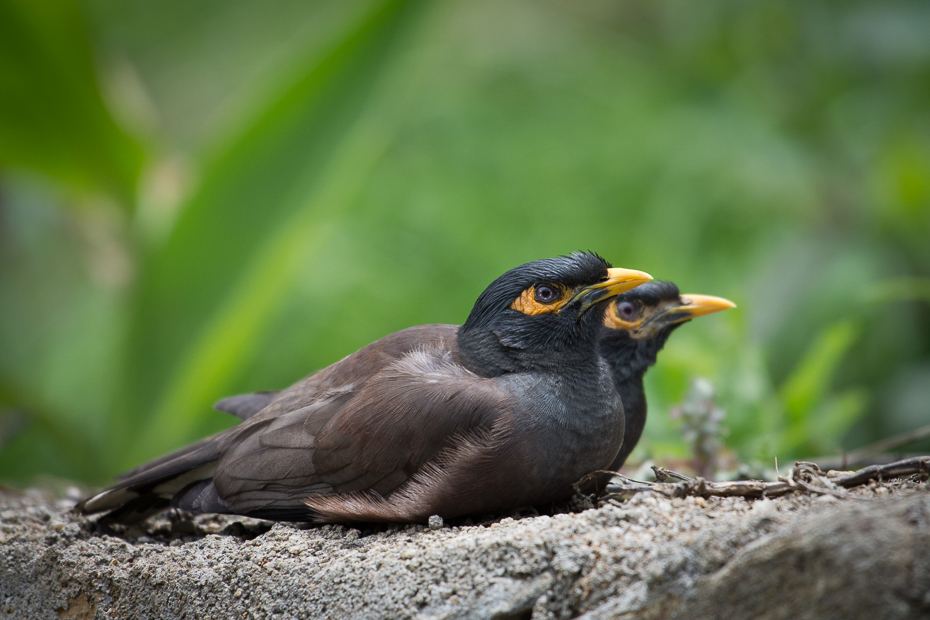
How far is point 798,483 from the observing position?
233 cm

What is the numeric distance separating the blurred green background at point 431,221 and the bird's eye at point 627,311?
0.54 m

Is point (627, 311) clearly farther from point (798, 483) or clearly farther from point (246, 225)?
point (246, 225)

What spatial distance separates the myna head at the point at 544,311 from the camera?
291 centimetres

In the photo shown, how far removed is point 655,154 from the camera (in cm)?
855

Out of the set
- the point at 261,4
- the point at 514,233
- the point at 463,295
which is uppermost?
the point at 261,4

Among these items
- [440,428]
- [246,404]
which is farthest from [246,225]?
[440,428]

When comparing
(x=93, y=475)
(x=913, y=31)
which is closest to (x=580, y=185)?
(x=913, y=31)

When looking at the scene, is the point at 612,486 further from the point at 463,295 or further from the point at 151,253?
the point at 463,295

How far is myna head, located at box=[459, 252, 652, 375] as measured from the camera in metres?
2.91

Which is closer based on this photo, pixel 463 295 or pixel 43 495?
pixel 43 495

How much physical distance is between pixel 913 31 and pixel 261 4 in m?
7.64

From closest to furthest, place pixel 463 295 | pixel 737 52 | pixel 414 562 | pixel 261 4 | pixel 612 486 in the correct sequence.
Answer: pixel 414 562 < pixel 612 486 < pixel 737 52 < pixel 463 295 < pixel 261 4

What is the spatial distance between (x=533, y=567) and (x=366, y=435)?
30.6 inches

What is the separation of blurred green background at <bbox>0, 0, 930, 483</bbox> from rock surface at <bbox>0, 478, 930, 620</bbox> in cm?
165
